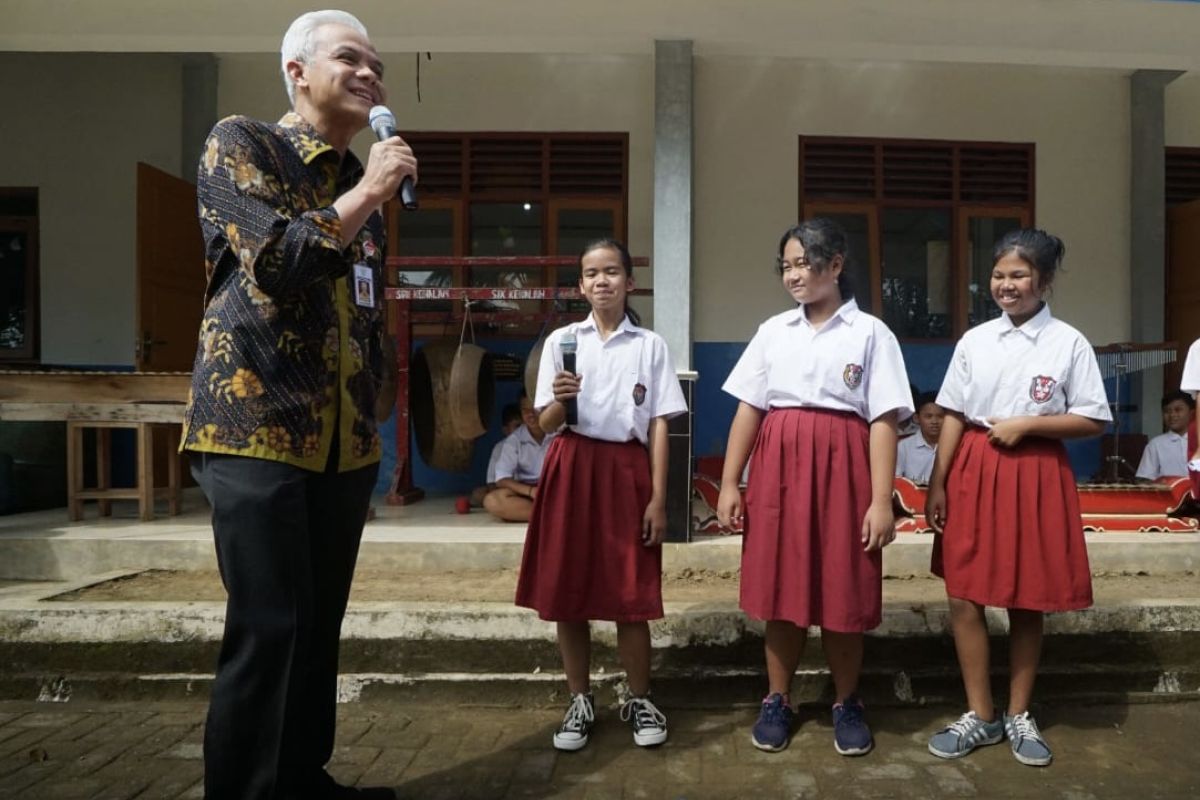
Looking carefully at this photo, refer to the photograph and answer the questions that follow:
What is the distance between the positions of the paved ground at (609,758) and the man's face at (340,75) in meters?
1.76

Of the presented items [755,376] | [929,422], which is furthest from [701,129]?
[755,376]

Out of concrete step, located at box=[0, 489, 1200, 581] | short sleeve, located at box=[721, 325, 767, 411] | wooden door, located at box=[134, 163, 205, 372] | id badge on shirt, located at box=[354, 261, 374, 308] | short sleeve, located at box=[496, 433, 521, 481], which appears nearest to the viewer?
id badge on shirt, located at box=[354, 261, 374, 308]

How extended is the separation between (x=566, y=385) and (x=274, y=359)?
992 mm

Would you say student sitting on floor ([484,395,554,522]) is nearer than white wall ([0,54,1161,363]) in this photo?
Yes

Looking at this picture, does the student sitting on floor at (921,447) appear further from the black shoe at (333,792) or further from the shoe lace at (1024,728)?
the black shoe at (333,792)

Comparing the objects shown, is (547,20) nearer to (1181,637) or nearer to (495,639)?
(495,639)

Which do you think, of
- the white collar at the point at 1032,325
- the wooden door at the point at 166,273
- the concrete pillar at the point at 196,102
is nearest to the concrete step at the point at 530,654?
the white collar at the point at 1032,325

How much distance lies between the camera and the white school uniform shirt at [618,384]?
9.01ft

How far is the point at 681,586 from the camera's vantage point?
13.3 feet

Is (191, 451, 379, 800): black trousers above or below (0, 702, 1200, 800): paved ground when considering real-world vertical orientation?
above

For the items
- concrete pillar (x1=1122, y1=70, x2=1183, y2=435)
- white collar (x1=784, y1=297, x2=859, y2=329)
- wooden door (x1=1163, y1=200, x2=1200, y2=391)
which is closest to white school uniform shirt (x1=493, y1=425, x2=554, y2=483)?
white collar (x1=784, y1=297, x2=859, y2=329)

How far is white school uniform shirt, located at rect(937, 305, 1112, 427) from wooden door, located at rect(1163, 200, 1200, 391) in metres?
4.79

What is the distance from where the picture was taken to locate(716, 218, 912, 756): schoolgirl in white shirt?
2.58 m

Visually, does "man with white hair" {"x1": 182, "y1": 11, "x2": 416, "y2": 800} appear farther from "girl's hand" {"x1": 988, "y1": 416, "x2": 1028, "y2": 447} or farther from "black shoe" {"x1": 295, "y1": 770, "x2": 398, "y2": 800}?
"girl's hand" {"x1": 988, "y1": 416, "x2": 1028, "y2": 447}
